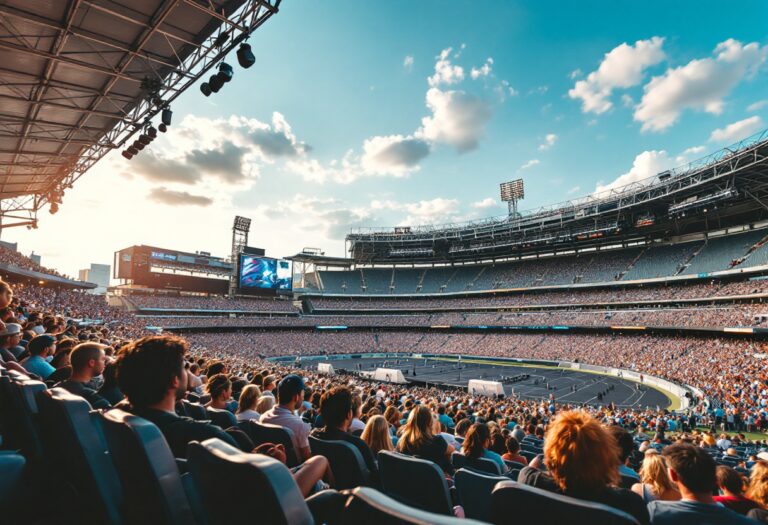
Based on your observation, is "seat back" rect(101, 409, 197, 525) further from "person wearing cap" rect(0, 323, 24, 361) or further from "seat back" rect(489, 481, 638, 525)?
"person wearing cap" rect(0, 323, 24, 361)

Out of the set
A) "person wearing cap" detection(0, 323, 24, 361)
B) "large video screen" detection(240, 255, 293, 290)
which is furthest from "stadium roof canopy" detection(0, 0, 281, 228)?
"large video screen" detection(240, 255, 293, 290)

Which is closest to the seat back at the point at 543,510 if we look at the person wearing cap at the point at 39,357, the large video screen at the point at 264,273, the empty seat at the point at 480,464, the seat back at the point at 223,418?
the empty seat at the point at 480,464

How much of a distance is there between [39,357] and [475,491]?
709cm

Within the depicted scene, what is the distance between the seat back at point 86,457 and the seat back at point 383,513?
1755mm

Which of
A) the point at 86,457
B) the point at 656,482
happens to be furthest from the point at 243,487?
the point at 656,482

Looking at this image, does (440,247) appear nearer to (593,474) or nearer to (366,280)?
(366,280)

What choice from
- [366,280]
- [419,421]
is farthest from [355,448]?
[366,280]

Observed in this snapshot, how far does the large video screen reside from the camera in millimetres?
64812

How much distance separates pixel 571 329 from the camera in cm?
5141

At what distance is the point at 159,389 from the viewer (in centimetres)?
251

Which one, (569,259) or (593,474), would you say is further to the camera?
(569,259)

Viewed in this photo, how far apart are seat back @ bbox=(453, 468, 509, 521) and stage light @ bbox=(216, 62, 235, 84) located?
12152 mm

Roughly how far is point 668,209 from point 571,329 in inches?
756

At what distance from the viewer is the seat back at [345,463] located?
3.10 meters
